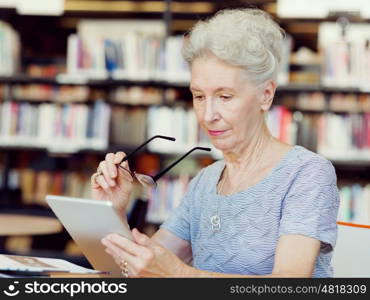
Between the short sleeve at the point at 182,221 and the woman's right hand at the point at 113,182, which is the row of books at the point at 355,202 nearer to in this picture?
the short sleeve at the point at 182,221

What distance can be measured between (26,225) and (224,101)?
69.7 inches

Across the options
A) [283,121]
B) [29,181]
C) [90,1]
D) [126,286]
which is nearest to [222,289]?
[126,286]

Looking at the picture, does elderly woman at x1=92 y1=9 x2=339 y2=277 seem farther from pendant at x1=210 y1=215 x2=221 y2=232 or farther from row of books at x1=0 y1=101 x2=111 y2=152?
row of books at x1=0 y1=101 x2=111 y2=152

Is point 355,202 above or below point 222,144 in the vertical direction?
below

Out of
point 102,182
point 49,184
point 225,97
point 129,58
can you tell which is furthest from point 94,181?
point 49,184

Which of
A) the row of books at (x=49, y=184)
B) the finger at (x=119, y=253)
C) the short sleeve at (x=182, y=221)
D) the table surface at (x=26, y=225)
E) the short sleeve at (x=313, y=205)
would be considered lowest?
the row of books at (x=49, y=184)

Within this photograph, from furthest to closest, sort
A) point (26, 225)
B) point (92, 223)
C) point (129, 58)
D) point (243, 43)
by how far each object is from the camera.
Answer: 1. point (129, 58)
2. point (26, 225)
3. point (243, 43)
4. point (92, 223)

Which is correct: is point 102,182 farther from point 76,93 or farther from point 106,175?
point 76,93

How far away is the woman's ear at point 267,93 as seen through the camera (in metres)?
1.51

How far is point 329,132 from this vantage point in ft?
13.3

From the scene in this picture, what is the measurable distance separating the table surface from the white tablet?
1.34m

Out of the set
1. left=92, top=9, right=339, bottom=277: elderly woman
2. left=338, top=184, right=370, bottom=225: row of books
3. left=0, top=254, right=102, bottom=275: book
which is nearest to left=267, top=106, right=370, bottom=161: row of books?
left=338, top=184, right=370, bottom=225: row of books

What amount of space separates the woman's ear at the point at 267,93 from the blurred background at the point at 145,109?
234 cm

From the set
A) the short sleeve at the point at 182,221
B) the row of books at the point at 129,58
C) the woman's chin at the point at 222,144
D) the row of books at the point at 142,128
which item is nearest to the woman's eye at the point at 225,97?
the woman's chin at the point at 222,144
